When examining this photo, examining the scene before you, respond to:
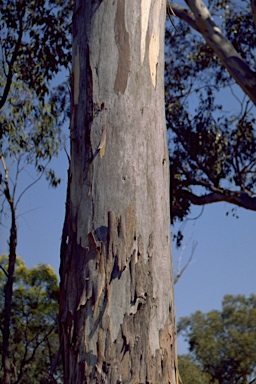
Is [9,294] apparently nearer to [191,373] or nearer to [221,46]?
[221,46]

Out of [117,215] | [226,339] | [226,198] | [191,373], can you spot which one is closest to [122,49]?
[117,215]

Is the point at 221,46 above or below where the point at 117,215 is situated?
above

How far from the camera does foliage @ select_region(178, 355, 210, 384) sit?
1559 cm

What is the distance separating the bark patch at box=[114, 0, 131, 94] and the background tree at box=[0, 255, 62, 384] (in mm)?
11762

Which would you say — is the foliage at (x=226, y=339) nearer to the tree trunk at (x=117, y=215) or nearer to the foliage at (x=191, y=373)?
the foliage at (x=191, y=373)

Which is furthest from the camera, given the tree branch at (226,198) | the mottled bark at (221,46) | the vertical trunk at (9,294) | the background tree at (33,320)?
the background tree at (33,320)

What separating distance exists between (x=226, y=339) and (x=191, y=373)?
194 cm

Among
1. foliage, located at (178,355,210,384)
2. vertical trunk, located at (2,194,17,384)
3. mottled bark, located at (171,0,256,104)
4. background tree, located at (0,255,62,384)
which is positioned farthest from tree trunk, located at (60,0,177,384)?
foliage, located at (178,355,210,384)

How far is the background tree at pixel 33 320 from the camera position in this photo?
13.8 m

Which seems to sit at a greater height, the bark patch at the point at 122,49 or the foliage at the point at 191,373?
the foliage at the point at 191,373

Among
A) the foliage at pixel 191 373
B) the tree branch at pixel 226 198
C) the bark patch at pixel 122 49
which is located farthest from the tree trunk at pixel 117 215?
the foliage at pixel 191 373

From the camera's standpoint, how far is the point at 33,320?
14219 mm

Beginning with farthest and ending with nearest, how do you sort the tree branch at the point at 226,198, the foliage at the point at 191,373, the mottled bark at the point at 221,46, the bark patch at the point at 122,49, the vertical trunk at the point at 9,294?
the foliage at the point at 191,373, the vertical trunk at the point at 9,294, the tree branch at the point at 226,198, the mottled bark at the point at 221,46, the bark patch at the point at 122,49

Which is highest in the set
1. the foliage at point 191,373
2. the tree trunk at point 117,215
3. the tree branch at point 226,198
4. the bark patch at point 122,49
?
the tree branch at point 226,198
